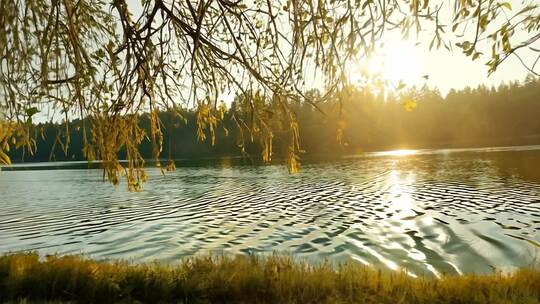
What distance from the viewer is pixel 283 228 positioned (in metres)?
16.3

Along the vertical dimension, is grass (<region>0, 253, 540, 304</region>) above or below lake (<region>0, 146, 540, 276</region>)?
above

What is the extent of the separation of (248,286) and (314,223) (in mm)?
9776

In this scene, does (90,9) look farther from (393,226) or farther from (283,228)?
(393,226)

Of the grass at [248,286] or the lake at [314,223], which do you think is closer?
the grass at [248,286]

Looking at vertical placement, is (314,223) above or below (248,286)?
below

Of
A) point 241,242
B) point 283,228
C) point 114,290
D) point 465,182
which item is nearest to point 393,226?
point 283,228

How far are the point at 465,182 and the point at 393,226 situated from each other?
15.4 meters

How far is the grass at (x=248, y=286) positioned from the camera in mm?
6855

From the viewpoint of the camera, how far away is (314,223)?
17.0 m

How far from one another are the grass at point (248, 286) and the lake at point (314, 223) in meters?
3.16

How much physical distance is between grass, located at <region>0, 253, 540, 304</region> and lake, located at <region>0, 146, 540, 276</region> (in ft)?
10.4

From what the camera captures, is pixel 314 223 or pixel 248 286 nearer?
pixel 248 286

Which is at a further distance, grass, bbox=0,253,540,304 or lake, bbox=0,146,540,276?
lake, bbox=0,146,540,276

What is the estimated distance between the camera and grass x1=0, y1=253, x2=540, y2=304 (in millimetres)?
6855
